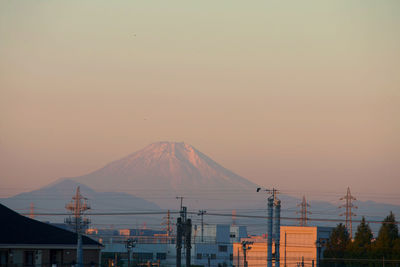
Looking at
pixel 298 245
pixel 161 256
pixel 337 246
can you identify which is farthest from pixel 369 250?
pixel 161 256

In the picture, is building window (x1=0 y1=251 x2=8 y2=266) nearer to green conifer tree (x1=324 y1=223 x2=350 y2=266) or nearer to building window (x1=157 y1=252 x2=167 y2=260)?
green conifer tree (x1=324 y1=223 x2=350 y2=266)

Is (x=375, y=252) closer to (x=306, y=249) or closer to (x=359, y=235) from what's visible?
(x=359, y=235)

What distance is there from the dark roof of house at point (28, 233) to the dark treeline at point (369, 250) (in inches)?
1454

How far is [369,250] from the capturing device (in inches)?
3784

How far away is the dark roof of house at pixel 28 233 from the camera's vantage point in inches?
2557

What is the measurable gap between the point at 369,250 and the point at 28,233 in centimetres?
4750

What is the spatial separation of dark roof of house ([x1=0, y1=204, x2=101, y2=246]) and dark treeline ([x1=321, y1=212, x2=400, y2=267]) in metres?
36.9

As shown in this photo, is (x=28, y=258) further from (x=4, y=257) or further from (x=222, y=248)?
(x=222, y=248)

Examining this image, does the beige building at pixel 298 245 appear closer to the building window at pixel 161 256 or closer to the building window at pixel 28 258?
the building window at pixel 161 256

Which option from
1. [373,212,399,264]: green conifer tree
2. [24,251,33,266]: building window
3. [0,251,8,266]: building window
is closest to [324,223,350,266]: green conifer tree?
[373,212,399,264]: green conifer tree

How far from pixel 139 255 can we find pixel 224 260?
56.1 ft

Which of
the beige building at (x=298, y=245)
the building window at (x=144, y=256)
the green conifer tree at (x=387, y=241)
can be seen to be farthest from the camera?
the building window at (x=144, y=256)

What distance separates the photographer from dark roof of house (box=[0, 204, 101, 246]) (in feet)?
213

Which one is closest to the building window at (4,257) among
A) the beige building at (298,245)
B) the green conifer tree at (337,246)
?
the green conifer tree at (337,246)
